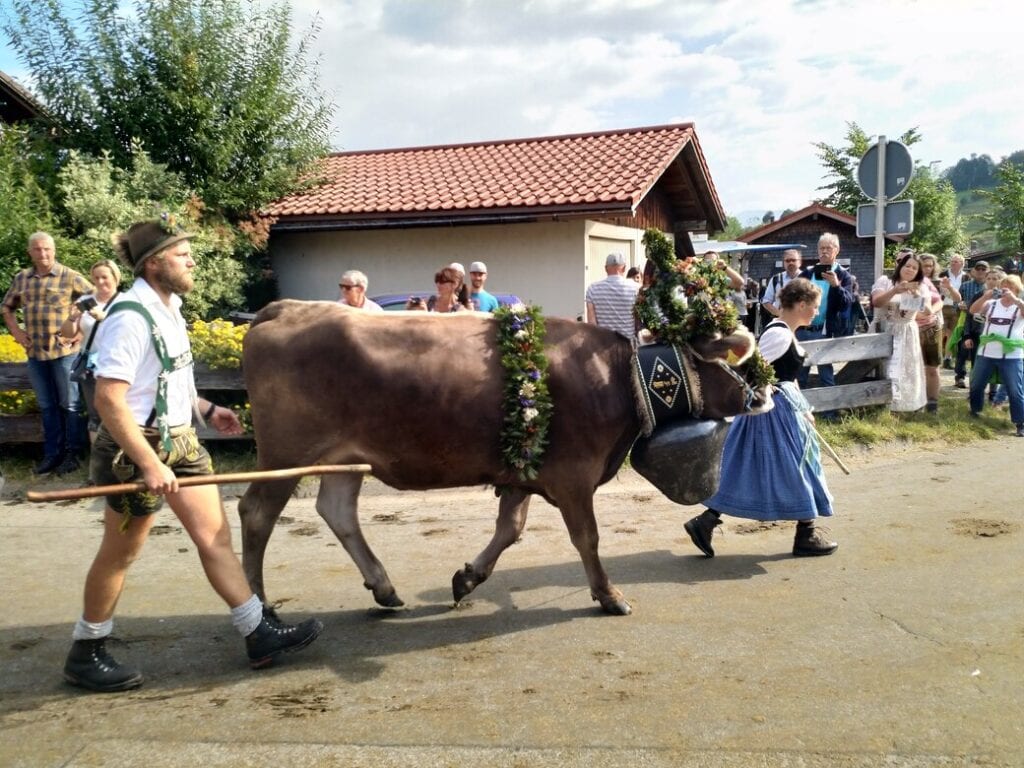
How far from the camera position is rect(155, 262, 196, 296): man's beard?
346cm

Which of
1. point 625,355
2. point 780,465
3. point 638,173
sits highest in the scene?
point 638,173

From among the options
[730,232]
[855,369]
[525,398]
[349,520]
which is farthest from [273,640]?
[730,232]

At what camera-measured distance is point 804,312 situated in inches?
212

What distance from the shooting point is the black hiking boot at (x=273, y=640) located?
12.1 feet

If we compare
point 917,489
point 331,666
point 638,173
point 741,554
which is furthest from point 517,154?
point 331,666

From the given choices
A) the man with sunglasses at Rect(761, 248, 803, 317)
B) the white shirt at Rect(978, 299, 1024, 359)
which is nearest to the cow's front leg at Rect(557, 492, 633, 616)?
the man with sunglasses at Rect(761, 248, 803, 317)

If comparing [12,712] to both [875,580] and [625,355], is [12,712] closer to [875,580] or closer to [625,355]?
[625,355]

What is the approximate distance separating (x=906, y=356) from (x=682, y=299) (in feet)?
18.4

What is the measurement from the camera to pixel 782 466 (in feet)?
17.4

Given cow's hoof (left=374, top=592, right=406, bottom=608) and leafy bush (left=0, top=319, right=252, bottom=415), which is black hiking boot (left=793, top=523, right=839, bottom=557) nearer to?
cow's hoof (left=374, top=592, right=406, bottom=608)

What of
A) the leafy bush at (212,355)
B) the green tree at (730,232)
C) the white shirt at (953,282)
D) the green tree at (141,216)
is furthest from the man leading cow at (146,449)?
the green tree at (730,232)

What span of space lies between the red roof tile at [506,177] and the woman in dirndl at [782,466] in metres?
7.79

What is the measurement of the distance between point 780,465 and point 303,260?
12119 mm

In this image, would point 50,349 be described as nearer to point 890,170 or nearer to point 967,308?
point 890,170
